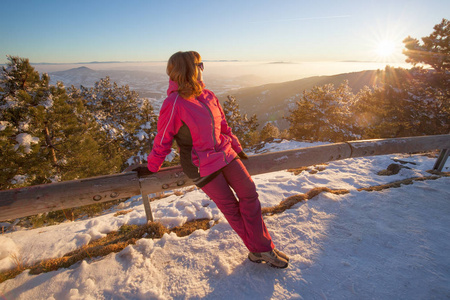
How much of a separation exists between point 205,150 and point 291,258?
1697 millimetres

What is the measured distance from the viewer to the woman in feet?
6.40

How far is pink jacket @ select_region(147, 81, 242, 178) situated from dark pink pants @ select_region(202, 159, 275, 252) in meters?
0.17

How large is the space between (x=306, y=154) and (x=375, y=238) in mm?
1608

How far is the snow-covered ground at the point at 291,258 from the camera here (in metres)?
1.90

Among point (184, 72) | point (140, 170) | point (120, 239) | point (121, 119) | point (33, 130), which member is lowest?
point (121, 119)

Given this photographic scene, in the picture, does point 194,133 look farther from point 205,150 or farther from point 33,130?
point 33,130

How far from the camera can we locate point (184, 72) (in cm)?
188

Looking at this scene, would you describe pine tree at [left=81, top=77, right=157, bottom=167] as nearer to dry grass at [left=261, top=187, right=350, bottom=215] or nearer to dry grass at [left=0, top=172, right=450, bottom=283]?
dry grass at [left=0, top=172, right=450, bottom=283]

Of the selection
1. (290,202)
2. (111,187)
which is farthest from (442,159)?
(111,187)

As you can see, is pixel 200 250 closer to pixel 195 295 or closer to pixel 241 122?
pixel 195 295

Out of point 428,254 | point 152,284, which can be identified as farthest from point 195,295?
point 428,254

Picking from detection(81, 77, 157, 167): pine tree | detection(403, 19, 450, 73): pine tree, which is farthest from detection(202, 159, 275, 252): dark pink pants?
detection(403, 19, 450, 73): pine tree

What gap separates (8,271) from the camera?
2.21 metres

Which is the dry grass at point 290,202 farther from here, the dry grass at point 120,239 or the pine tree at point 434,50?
the pine tree at point 434,50
